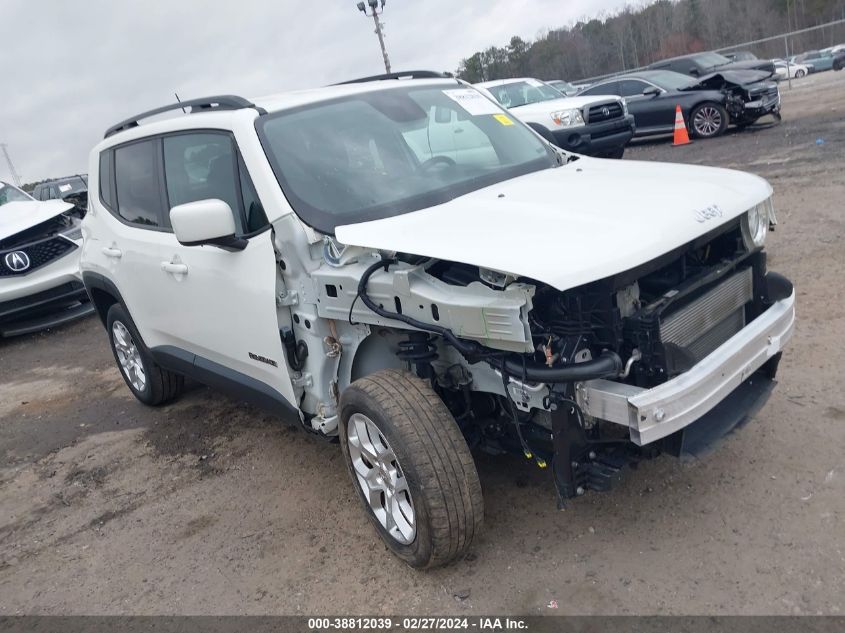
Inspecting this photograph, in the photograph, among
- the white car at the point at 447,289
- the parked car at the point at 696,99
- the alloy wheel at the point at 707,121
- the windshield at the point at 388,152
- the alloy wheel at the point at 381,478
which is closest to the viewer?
the white car at the point at 447,289

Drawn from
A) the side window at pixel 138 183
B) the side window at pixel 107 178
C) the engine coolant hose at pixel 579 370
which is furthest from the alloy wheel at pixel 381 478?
the side window at pixel 107 178

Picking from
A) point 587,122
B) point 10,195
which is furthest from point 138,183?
point 587,122

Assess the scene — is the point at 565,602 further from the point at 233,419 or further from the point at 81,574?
the point at 233,419

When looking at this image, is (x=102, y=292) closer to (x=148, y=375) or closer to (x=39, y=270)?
(x=148, y=375)

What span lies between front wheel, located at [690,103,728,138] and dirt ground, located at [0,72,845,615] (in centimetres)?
900

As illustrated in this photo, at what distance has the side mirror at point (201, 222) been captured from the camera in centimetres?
315

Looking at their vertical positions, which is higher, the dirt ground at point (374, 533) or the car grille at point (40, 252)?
the car grille at point (40, 252)

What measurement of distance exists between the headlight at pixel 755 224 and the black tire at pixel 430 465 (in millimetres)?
1556

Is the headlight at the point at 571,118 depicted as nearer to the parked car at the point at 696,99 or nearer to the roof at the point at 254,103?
the parked car at the point at 696,99

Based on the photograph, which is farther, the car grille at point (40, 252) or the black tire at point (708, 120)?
the black tire at point (708, 120)

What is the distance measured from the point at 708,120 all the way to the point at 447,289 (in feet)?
41.8

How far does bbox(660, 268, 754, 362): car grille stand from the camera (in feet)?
8.97

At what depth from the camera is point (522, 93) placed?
44.0 ft

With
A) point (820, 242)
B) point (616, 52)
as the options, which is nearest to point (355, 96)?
point (820, 242)
